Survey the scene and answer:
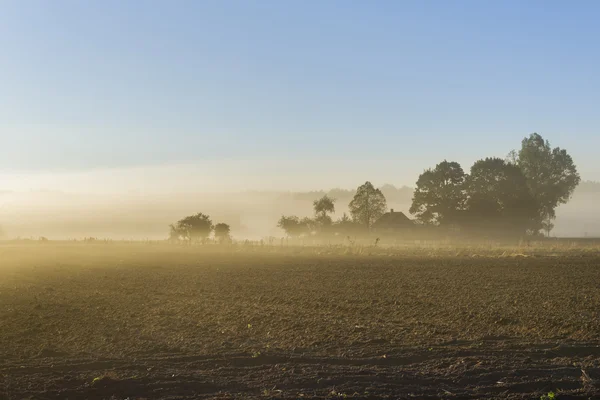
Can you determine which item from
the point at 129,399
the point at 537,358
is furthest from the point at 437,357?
the point at 129,399

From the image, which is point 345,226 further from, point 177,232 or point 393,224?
point 177,232

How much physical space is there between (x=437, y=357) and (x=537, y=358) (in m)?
1.85

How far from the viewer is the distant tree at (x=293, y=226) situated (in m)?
76.7

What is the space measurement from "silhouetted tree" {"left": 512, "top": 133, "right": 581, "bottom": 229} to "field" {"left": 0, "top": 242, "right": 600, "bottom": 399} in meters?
52.2

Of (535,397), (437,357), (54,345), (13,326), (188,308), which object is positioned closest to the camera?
(535,397)

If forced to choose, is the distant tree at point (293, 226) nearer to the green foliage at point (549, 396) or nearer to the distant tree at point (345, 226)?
the distant tree at point (345, 226)

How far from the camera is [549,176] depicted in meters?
70.4

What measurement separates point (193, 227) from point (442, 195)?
35.2 meters

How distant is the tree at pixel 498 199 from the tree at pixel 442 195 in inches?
55.2

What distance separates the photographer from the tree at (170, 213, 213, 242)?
72.8 m

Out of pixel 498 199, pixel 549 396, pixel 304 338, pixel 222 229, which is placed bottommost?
pixel 549 396

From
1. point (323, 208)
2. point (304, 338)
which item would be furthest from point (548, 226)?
point (304, 338)

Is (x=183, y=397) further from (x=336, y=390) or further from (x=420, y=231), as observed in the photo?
(x=420, y=231)

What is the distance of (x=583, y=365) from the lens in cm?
902
